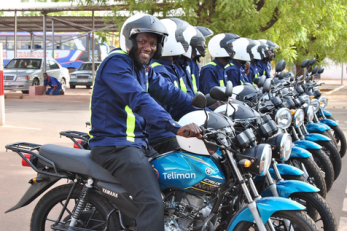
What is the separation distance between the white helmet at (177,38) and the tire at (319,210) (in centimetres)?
200

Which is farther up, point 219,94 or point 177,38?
point 177,38

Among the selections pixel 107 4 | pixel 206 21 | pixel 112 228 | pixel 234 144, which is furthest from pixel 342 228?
pixel 107 4

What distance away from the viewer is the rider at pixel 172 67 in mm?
4023

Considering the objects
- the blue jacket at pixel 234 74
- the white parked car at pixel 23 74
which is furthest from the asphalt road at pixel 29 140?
the white parked car at pixel 23 74

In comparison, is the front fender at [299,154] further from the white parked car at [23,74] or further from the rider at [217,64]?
the white parked car at [23,74]

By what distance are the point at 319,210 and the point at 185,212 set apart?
3.43ft

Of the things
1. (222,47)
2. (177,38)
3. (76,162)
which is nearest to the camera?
(76,162)

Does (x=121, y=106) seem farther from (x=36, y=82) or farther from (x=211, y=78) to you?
(x=36, y=82)

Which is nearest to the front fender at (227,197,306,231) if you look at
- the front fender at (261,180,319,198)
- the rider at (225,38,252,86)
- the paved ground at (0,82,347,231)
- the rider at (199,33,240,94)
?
the front fender at (261,180,319,198)

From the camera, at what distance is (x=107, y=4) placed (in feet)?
54.4

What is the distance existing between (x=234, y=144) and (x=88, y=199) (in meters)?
1.17

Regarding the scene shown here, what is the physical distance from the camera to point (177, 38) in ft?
15.9

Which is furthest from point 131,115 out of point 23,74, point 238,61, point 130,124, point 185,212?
point 23,74

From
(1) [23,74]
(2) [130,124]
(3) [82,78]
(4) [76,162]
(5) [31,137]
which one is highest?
(2) [130,124]
